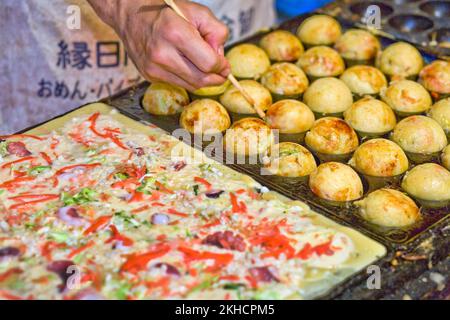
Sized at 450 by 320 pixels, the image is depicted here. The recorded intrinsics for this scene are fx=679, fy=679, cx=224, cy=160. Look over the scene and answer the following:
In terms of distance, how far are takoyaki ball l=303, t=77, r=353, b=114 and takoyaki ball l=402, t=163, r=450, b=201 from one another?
0.82 m

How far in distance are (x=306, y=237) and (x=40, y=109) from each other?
298 centimetres

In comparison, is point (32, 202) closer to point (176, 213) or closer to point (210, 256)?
point (176, 213)

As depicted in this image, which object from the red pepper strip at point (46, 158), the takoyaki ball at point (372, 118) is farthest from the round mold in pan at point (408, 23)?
the red pepper strip at point (46, 158)

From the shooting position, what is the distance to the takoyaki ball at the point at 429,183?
10.9 ft

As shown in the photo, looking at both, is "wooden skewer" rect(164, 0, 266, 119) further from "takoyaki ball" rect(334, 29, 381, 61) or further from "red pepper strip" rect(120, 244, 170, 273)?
"red pepper strip" rect(120, 244, 170, 273)

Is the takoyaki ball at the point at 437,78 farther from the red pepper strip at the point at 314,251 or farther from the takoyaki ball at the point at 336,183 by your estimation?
the red pepper strip at the point at 314,251

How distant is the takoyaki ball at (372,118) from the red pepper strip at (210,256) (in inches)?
56.0

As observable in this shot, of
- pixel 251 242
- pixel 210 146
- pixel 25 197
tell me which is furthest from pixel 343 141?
pixel 25 197

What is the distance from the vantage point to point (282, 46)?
4.61 metres

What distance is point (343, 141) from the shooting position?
3.69m

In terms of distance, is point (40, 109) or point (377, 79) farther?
point (40, 109)

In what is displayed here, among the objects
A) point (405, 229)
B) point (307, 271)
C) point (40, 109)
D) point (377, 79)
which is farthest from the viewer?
point (40, 109)

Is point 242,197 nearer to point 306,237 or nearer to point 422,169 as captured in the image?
point 306,237

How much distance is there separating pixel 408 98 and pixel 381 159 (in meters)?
0.74
